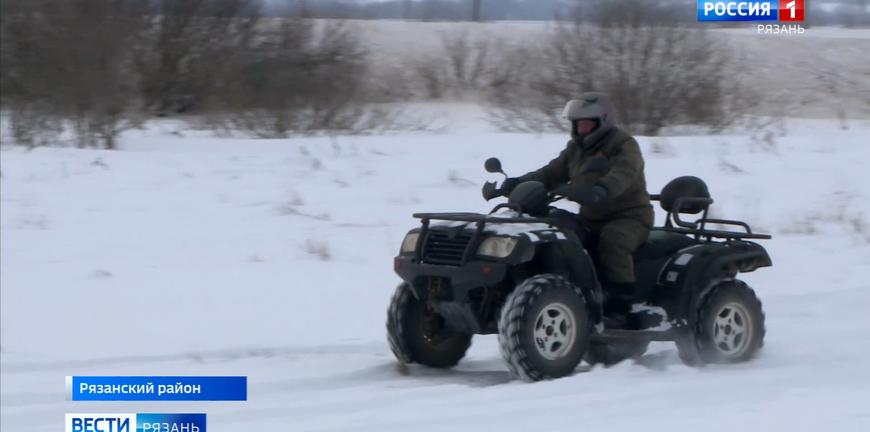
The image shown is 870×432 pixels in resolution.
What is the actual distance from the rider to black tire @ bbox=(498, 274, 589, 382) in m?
0.37

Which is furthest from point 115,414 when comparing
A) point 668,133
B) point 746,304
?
point 668,133

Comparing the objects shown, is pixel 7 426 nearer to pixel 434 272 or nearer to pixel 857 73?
pixel 434 272

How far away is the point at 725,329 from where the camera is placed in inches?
332

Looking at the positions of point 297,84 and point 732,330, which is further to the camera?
point 297,84

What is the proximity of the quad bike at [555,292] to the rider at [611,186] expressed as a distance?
0.43 ft

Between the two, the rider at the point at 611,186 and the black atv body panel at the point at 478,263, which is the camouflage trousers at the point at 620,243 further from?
the black atv body panel at the point at 478,263

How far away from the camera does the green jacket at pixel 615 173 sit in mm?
7930

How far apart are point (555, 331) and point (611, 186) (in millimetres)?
937
